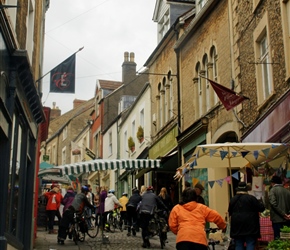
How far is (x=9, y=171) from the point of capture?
1036 centimetres

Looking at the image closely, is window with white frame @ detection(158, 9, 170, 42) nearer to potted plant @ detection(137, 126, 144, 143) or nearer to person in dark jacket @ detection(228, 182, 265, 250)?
potted plant @ detection(137, 126, 144, 143)

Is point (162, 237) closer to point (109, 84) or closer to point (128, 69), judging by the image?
point (128, 69)

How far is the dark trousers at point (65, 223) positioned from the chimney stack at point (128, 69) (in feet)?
84.3

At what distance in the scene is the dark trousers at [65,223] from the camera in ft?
49.8

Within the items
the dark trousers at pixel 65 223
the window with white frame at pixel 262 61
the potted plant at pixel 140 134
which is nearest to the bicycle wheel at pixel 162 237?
the dark trousers at pixel 65 223

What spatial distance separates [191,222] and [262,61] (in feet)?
26.6

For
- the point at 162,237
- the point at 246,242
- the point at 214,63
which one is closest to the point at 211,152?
the point at 246,242

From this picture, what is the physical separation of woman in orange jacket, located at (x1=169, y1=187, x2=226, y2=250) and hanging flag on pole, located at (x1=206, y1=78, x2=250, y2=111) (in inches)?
281

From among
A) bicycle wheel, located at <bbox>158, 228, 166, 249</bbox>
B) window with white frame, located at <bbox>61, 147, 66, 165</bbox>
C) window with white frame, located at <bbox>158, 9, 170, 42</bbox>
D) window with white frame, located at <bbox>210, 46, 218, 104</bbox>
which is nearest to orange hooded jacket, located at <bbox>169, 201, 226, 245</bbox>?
bicycle wheel, located at <bbox>158, 228, 166, 249</bbox>

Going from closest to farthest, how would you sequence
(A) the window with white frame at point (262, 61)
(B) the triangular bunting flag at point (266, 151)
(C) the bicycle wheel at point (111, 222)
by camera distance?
1. (B) the triangular bunting flag at point (266, 151)
2. (A) the window with white frame at point (262, 61)
3. (C) the bicycle wheel at point (111, 222)

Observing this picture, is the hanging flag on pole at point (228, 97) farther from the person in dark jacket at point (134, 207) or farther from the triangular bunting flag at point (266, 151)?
the person in dark jacket at point (134, 207)

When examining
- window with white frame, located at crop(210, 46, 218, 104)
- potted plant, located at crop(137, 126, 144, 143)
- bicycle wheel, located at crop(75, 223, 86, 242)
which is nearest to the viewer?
bicycle wheel, located at crop(75, 223, 86, 242)

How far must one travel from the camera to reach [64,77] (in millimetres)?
→ 15078

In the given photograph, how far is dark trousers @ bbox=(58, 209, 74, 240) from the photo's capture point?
49.8ft
